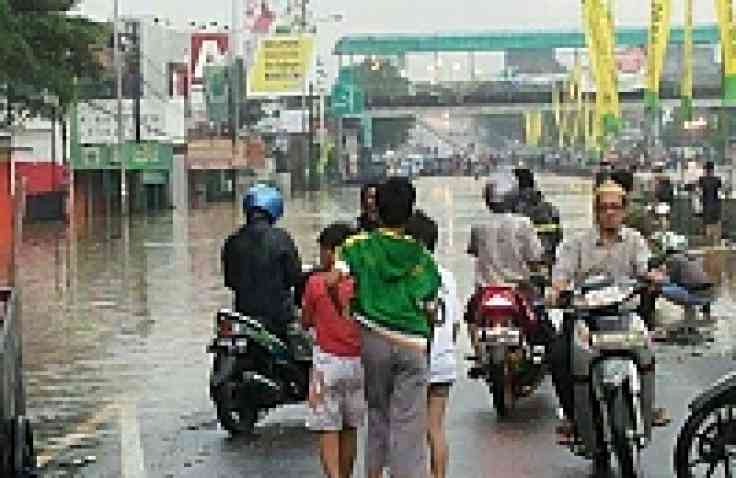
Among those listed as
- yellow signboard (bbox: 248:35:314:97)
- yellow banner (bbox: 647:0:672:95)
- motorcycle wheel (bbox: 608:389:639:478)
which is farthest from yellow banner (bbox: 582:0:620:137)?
motorcycle wheel (bbox: 608:389:639:478)

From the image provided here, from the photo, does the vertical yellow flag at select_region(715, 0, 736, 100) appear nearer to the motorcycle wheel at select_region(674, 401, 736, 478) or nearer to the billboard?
the motorcycle wheel at select_region(674, 401, 736, 478)

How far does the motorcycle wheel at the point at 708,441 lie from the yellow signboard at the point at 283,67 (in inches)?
2162

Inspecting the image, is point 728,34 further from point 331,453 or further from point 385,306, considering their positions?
point 385,306

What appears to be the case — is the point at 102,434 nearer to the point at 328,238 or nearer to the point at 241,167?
the point at 328,238

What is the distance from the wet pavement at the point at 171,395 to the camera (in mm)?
10602

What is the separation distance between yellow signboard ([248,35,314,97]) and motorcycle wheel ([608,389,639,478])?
179 ft

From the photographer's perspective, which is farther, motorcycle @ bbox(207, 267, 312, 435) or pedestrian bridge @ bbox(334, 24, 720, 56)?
pedestrian bridge @ bbox(334, 24, 720, 56)

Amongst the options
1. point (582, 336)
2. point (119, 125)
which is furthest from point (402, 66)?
point (582, 336)

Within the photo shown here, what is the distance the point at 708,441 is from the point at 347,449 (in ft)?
5.96

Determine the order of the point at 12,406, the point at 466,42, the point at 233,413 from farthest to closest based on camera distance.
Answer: the point at 466,42
the point at 233,413
the point at 12,406

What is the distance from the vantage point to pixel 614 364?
8.91 metres

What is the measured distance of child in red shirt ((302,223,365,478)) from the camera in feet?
29.0

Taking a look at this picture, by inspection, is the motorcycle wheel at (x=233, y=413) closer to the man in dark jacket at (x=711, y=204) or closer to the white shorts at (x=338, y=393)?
the white shorts at (x=338, y=393)

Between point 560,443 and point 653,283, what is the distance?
132 cm
